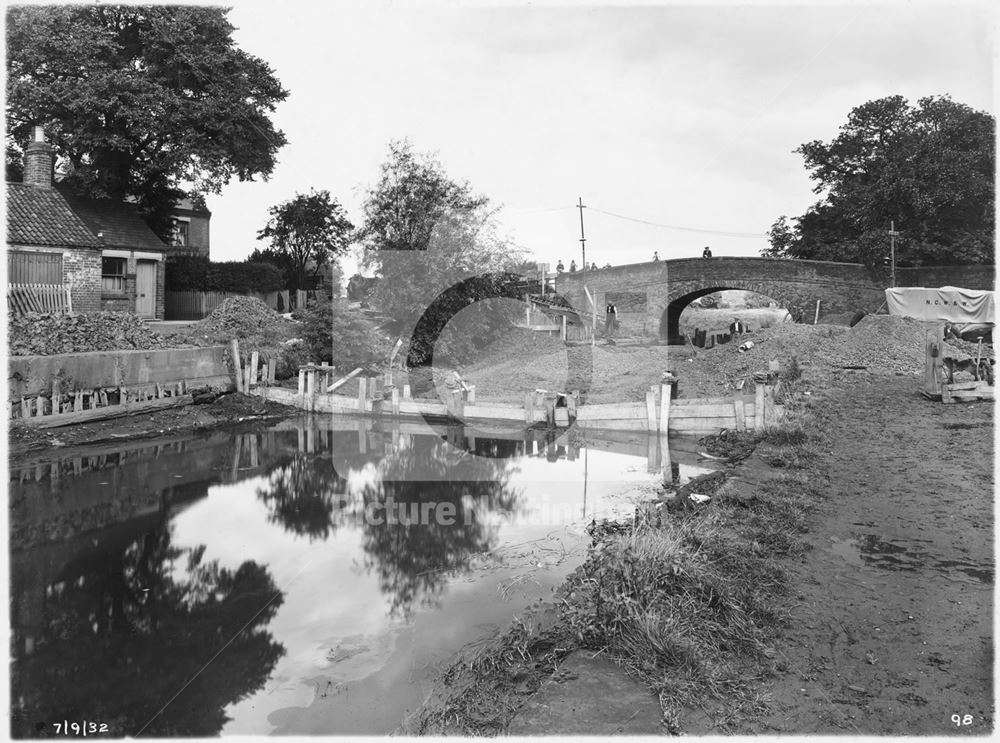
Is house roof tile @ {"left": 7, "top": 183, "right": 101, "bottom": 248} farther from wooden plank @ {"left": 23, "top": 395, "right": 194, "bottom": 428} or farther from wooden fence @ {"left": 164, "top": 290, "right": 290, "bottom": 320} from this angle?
wooden plank @ {"left": 23, "top": 395, "right": 194, "bottom": 428}

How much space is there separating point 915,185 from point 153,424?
31.1m

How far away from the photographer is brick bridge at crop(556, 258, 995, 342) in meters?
28.1

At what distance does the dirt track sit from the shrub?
14.4m

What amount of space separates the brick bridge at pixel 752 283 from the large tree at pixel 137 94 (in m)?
15.6

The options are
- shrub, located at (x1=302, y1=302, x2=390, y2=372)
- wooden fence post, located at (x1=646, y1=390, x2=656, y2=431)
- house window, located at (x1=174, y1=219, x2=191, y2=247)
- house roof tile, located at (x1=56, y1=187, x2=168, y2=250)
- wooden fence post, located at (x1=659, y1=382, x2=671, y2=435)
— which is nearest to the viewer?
wooden fence post, located at (x1=659, y1=382, x2=671, y2=435)

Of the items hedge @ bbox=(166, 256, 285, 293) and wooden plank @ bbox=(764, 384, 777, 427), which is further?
hedge @ bbox=(166, 256, 285, 293)

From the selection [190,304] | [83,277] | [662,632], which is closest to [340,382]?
[83,277]

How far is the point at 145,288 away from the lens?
26156mm

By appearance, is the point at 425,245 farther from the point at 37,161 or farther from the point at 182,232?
the point at 182,232

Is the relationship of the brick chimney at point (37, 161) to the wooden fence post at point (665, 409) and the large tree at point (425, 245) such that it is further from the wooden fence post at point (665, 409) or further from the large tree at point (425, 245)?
the wooden fence post at point (665, 409)

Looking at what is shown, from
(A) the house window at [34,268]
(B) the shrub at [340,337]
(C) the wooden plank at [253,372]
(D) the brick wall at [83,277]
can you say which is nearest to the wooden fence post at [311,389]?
(C) the wooden plank at [253,372]

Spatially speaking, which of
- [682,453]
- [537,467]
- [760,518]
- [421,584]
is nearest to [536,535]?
[421,584]

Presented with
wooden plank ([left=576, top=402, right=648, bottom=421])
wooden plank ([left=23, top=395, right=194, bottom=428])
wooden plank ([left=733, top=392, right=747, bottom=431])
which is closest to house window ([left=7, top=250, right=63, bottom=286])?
wooden plank ([left=23, top=395, right=194, bottom=428])

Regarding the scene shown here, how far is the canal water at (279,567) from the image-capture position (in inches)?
241
